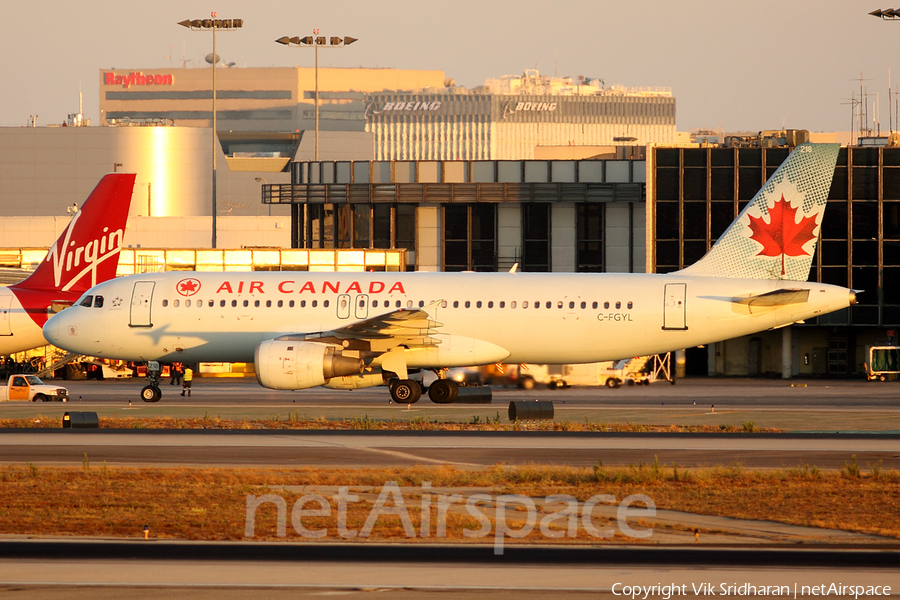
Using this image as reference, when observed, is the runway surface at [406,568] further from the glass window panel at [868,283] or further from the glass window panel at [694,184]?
the glass window panel at [868,283]

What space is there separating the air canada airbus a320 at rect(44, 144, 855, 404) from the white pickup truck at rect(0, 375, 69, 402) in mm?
3203

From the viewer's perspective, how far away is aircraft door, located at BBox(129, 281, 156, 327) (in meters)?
40.4

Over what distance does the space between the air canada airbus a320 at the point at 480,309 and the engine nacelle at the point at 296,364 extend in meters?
1.38

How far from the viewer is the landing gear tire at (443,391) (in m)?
40.2

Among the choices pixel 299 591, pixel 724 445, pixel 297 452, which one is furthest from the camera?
pixel 724 445

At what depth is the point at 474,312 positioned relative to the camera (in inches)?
1559

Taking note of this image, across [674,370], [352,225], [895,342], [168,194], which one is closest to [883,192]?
[895,342]

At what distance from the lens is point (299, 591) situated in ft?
45.6

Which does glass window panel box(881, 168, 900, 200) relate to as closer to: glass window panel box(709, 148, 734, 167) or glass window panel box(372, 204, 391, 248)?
glass window panel box(709, 148, 734, 167)

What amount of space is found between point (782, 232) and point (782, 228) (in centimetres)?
15

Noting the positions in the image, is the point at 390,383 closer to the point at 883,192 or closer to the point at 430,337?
the point at 430,337

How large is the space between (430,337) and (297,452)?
523 inches

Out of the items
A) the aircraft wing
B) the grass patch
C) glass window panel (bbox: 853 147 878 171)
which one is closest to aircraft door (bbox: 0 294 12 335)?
the aircraft wing

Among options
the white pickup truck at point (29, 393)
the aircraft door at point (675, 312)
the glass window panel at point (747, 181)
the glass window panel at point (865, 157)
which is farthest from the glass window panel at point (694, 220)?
the white pickup truck at point (29, 393)
